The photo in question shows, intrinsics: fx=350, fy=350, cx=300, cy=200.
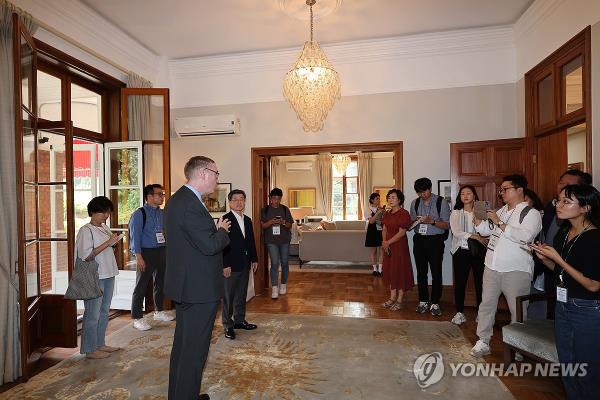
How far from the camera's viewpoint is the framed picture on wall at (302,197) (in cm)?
1431

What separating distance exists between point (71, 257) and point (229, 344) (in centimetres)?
179

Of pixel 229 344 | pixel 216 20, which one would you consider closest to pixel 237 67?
pixel 216 20

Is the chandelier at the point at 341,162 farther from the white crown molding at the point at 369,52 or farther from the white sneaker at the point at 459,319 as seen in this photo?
the white sneaker at the point at 459,319

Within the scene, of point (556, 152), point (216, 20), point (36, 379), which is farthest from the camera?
point (216, 20)

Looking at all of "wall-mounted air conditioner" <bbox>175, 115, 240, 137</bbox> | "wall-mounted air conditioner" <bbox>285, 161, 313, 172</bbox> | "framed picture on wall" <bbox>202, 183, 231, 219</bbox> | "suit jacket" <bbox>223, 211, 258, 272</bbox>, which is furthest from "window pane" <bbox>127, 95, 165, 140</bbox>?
"wall-mounted air conditioner" <bbox>285, 161, 313, 172</bbox>

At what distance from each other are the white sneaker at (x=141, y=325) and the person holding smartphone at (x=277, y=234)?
1.95m

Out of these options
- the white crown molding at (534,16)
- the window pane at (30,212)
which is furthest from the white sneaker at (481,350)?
the window pane at (30,212)

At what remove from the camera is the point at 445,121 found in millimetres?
5164

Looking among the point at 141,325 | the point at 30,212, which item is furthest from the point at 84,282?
the point at 141,325

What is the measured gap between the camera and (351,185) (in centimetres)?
1402

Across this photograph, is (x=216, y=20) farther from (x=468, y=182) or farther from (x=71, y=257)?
(x=468, y=182)

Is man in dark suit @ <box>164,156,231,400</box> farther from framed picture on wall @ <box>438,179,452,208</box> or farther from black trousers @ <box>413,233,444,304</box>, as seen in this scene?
framed picture on wall @ <box>438,179,452,208</box>

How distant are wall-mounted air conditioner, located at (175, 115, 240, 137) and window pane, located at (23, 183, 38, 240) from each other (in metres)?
2.81

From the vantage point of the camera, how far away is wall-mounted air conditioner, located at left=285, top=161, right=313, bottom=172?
1435 cm
